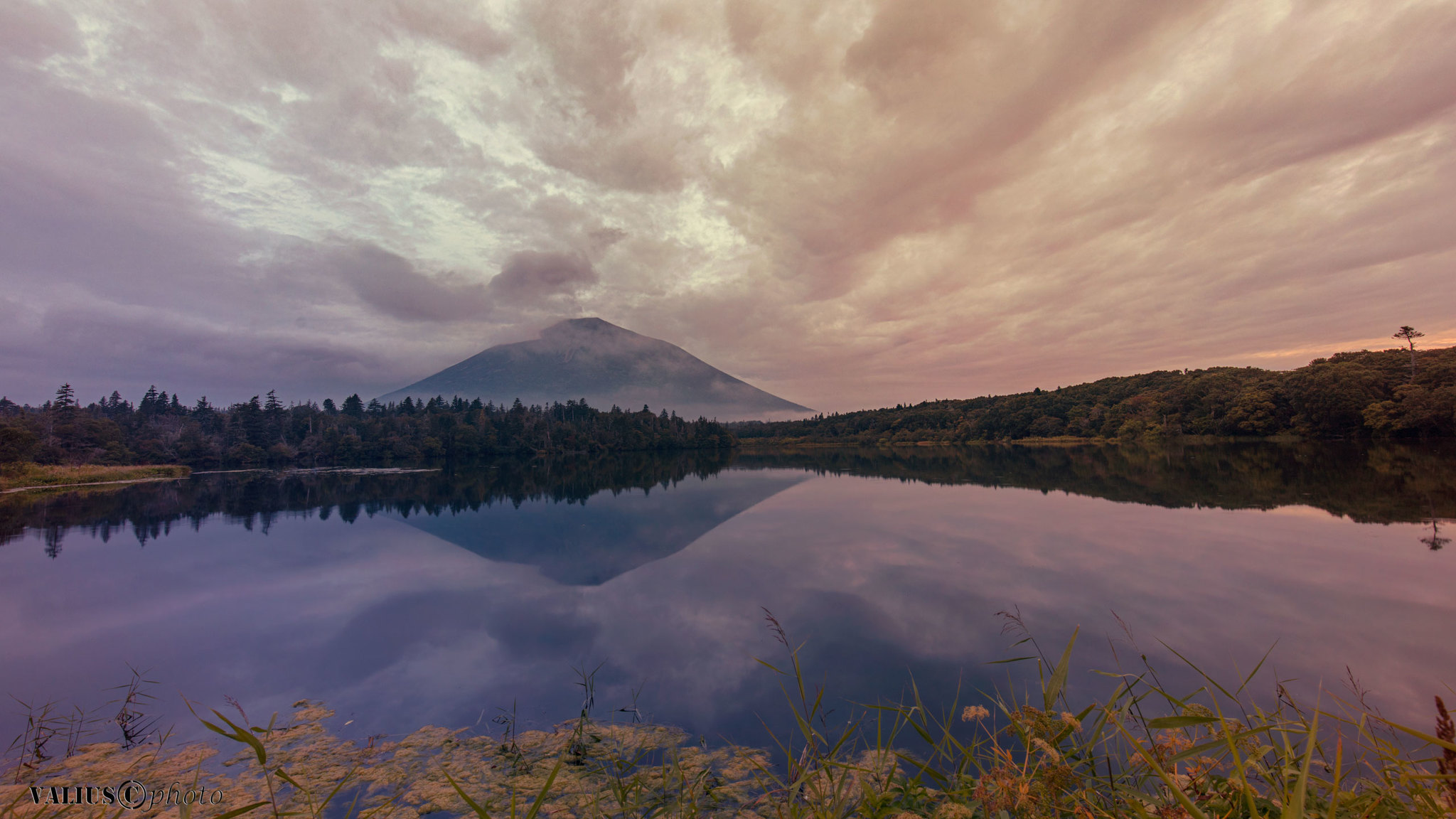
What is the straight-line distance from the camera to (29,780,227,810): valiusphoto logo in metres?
4.62

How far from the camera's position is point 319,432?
8981 centimetres

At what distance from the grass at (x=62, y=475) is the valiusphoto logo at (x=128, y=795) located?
49.3 m

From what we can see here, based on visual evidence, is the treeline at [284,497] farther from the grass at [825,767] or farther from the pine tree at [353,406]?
the pine tree at [353,406]

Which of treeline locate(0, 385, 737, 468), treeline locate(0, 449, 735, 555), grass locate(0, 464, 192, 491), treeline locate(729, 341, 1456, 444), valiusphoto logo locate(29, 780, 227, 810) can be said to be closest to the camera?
valiusphoto logo locate(29, 780, 227, 810)

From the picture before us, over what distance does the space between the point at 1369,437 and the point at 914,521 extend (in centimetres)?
6840

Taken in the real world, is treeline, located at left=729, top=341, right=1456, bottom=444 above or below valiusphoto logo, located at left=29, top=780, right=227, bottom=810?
above

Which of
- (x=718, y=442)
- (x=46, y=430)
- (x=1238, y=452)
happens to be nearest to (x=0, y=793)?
(x=1238, y=452)

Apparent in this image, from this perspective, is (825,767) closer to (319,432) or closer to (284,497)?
(284,497)

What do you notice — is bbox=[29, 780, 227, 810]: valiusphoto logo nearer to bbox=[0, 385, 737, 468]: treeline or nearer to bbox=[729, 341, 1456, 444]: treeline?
bbox=[0, 385, 737, 468]: treeline

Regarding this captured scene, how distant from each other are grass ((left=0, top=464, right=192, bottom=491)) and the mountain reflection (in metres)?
3.85

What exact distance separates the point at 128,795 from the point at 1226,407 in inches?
3954

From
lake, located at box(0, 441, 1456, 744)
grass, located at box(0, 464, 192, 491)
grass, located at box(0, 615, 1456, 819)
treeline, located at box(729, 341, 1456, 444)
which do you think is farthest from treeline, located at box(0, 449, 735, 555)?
treeline, located at box(729, 341, 1456, 444)

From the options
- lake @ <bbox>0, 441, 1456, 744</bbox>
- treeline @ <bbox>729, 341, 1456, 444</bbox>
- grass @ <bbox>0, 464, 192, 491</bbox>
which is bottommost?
lake @ <bbox>0, 441, 1456, 744</bbox>

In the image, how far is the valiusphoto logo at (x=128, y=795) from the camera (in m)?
4.62
